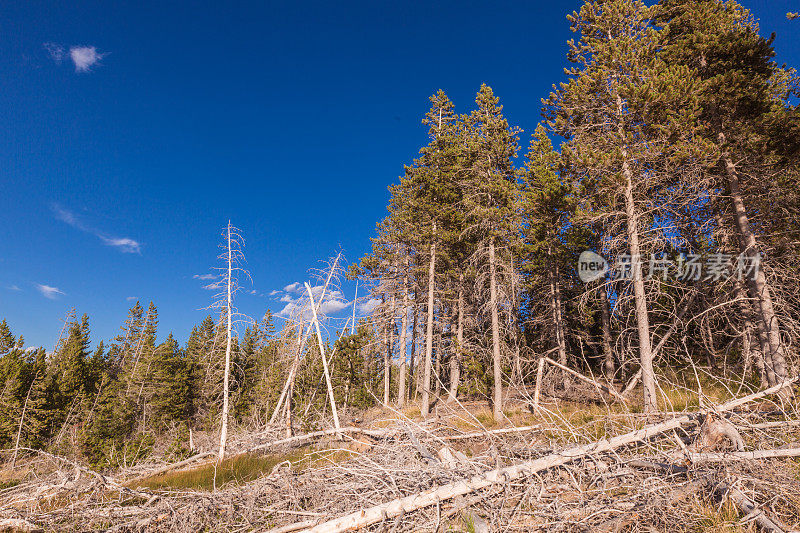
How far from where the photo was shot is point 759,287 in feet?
33.3

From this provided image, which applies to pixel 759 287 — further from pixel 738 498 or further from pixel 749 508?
pixel 749 508

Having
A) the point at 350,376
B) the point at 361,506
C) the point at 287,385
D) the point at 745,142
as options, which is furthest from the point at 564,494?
the point at 350,376

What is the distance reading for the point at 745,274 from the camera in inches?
406

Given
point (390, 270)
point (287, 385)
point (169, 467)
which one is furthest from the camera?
point (390, 270)

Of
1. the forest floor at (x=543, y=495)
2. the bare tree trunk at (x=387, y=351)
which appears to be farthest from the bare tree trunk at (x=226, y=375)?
the bare tree trunk at (x=387, y=351)

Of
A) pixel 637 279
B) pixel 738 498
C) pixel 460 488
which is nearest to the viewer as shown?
pixel 738 498

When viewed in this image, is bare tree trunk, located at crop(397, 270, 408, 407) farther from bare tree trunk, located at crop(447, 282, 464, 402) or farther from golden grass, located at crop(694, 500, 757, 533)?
golden grass, located at crop(694, 500, 757, 533)

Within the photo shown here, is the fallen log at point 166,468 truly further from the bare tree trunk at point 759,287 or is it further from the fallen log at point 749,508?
the bare tree trunk at point 759,287

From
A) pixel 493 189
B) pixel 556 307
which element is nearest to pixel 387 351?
pixel 556 307

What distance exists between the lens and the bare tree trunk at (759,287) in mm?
9492

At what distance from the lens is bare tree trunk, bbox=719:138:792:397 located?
9492 mm

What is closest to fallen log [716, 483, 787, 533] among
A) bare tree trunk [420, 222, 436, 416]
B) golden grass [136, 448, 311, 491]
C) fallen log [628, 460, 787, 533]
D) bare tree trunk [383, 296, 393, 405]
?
fallen log [628, 460, 787, 533]

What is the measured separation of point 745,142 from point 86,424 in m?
49.6

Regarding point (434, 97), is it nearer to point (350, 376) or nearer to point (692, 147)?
point (692, 147)
